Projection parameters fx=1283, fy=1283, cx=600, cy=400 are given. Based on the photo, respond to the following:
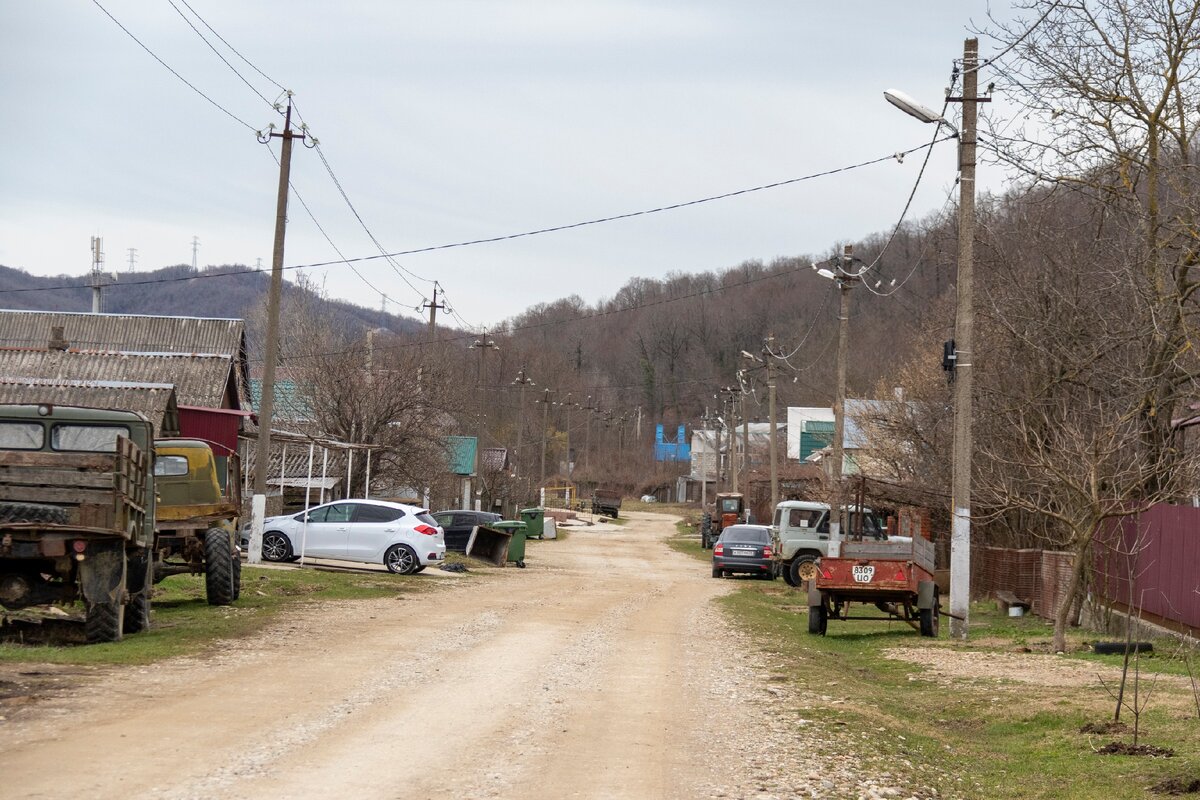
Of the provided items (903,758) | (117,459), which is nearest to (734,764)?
(903,758)

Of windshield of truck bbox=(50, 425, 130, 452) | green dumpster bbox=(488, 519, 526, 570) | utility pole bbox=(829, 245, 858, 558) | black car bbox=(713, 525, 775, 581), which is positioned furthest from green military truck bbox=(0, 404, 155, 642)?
black car bbox=(713, 525, 775, 581)

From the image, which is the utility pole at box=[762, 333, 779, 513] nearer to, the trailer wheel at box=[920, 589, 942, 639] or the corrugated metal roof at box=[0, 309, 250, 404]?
the corrugated metal roof at box=[0, 309, 250, 404]

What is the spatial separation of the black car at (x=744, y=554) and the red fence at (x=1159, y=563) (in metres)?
15.9

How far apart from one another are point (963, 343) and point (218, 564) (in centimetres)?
1120

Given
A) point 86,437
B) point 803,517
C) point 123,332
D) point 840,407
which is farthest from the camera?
point 123,332

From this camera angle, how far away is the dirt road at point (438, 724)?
7266 mm

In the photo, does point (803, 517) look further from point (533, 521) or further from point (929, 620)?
point (533, 521)

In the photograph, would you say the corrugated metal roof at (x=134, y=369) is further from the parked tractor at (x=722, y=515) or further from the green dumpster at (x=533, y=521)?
the parked tractor at (x=722, y=515)

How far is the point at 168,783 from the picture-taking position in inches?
271

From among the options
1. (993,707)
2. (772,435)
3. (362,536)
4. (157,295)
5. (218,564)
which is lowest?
(993,707)

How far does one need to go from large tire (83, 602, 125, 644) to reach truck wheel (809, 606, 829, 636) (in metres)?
10.7

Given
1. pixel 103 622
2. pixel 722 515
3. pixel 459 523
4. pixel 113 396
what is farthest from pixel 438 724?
pixel 722 515

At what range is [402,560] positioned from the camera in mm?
28375

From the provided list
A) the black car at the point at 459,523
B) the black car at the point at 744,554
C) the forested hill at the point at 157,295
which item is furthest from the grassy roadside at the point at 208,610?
the forested hill at the point at 157,295
